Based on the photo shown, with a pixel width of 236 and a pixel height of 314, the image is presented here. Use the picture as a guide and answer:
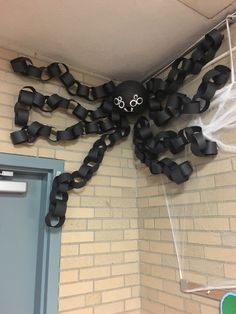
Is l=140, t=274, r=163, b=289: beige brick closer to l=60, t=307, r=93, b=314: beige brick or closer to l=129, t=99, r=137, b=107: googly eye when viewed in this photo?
l=60, t=307, r=93, b=314: beige brick

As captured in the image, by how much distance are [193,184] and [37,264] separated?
949 mm

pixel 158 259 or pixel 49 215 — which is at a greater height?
pixel 49 215

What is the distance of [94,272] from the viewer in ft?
5.26

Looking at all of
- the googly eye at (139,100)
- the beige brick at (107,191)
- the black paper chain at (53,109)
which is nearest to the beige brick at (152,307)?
the beige brick at (107,191)

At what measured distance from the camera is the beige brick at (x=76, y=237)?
1.55m

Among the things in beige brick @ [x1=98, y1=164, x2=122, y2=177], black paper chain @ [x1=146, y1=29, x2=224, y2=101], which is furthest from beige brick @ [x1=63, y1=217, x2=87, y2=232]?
black paper chain @ [x1=146, y1=29, x2=224, y2=101]

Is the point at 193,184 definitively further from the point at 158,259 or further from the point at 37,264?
the point at 37,264

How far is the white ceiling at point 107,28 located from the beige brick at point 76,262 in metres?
1.15

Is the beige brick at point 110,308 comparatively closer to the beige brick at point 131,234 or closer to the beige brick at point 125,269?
the beige brick at point 125,269

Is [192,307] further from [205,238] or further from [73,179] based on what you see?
[73,179]

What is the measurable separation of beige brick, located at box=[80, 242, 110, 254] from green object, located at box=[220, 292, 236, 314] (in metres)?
0.70

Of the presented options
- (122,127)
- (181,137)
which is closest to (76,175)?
(122,127)

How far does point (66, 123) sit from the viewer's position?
5.53 ft

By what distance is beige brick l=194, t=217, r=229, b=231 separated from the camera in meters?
1.28
